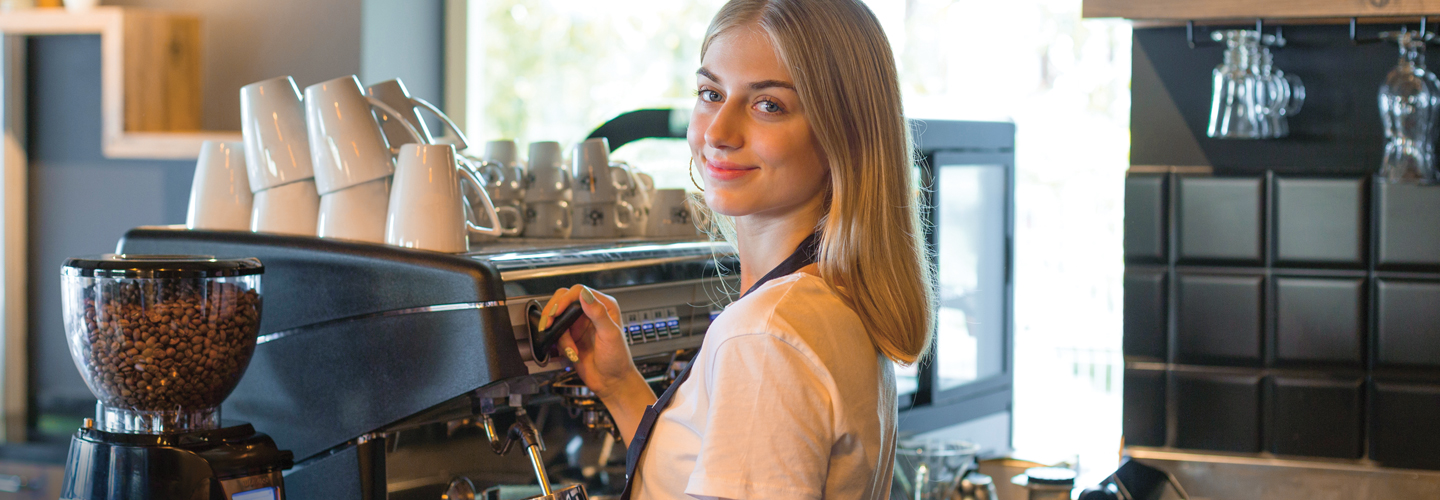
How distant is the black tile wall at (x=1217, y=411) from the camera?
7.11 ft

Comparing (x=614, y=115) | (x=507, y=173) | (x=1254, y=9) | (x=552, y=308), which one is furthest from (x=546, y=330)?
(x=614, y=115)

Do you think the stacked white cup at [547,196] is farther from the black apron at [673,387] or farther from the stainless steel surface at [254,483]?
the black apron at [673,387]

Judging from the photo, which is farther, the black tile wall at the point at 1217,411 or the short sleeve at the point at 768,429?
the black tile wall at the point at 1217,411

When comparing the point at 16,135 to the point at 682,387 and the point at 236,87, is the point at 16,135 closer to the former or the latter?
the point at 236,87

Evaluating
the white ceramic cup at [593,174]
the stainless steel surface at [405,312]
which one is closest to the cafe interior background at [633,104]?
the white ceramic cup at [593,174]

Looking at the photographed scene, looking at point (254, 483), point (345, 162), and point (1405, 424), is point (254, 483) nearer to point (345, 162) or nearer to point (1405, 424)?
point (345, 162)

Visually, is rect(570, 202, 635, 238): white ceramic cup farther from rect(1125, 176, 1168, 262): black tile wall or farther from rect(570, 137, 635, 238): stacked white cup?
rect(1125, 176, 1168, 262): black tile wall

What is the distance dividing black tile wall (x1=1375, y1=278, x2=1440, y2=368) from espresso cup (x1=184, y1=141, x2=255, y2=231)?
1856 millimetres

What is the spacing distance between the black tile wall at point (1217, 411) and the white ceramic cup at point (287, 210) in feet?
5.17

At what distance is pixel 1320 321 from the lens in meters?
2.11

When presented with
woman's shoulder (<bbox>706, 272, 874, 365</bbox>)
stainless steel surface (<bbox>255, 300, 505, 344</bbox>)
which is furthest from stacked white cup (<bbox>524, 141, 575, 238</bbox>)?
Result: woman's shoulder (<bbox>706, 272, 874, 365</bbox>)

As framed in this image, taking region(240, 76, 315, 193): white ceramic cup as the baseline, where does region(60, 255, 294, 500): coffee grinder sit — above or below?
below

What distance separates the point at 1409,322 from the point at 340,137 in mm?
1791

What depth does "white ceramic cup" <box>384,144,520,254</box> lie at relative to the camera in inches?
51.9
